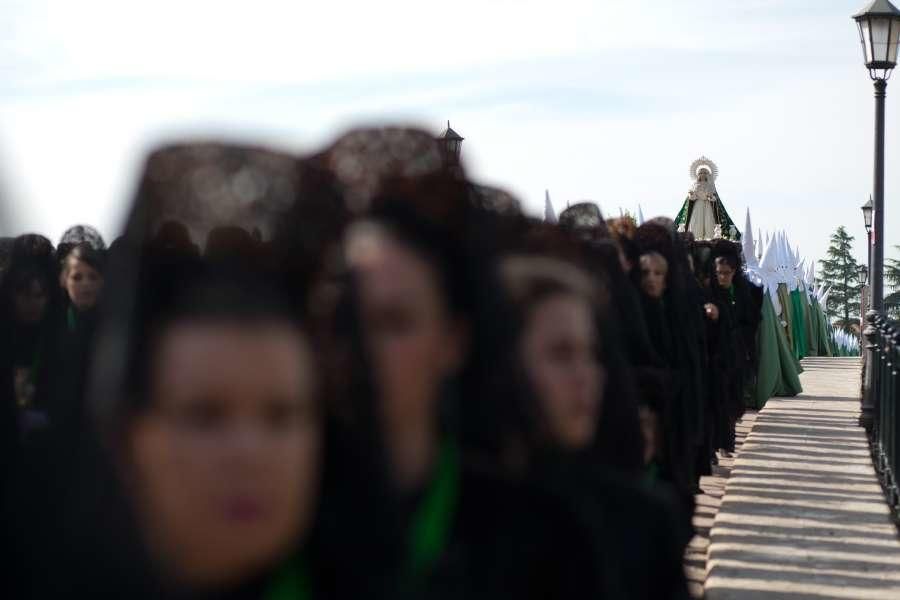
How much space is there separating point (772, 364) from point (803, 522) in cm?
1011

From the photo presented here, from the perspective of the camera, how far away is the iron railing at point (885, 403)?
10.7 meters

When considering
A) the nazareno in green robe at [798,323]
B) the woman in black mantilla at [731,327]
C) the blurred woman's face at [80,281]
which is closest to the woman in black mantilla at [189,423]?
the blurred woman's face at [80,281]

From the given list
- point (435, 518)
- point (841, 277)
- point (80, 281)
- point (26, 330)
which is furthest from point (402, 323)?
point (841, 277)

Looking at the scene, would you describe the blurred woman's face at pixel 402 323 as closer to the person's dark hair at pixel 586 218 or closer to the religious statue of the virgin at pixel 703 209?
the person's dark hair at pixel 586 218

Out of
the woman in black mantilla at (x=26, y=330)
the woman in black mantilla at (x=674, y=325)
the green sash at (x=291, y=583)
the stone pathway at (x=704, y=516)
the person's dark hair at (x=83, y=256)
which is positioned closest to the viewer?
the green sash at (x=291, y=583)

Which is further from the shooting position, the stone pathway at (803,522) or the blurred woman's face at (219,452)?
the stone pathway at (803,522)

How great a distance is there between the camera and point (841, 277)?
283ft

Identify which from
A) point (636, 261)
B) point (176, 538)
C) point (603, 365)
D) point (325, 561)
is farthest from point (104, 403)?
point (636, 261)

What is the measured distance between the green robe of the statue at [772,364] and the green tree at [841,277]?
64531 mm

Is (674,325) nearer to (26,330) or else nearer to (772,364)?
(26,330)

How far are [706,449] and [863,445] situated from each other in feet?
16.6

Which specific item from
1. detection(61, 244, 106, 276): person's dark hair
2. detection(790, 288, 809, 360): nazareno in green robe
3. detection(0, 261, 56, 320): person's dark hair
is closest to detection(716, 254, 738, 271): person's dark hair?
detection(61, 244, 106, 276): person's dark hair

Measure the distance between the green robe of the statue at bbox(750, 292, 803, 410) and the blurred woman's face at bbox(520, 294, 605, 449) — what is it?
17.3 m

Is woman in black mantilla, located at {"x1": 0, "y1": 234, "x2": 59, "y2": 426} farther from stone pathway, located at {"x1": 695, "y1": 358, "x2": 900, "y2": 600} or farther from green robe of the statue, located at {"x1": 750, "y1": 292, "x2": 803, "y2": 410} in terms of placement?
green robe of the statue, located at {"x1": 750, "y1": 292, "x2": 803, "y2": 410}
